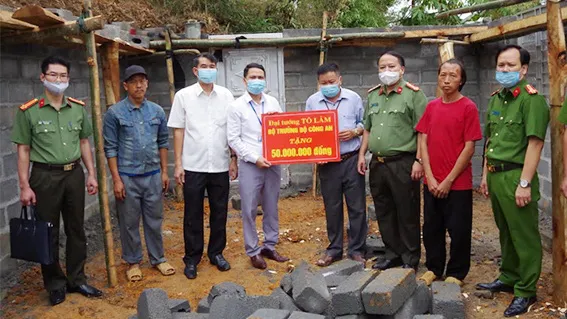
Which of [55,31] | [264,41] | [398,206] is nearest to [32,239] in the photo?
[55,31]

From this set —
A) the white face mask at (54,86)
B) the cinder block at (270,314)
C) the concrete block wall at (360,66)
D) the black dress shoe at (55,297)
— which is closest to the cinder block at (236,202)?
the concrete block wall at (360,66)

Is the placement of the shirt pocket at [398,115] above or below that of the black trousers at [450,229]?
above

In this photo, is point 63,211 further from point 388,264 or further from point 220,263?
point 388,264

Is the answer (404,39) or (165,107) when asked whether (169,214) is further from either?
(404,39)

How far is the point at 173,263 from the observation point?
5887 millimetres

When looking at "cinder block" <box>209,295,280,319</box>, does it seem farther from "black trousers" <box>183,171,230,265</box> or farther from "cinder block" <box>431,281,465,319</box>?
"black trousers" <box>183,171,230,265</box>

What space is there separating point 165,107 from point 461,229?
562cm

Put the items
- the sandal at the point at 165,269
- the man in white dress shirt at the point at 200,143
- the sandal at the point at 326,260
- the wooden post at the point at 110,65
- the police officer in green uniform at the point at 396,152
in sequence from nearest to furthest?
the police officer in green uniform at the point at 396,152 < the man in white dress shirt at the point at 200,143 < the sandal at the point at 165,269 < the sandal at the point at 326,260 < the wooden post at the point at 110,65

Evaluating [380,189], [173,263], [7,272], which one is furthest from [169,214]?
[380,189]

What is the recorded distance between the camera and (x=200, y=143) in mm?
5219

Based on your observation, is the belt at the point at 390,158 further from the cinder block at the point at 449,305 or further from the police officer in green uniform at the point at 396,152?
the cinder block at the point at 449,305

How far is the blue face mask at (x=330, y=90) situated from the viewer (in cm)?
539

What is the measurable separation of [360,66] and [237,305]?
5757 mm

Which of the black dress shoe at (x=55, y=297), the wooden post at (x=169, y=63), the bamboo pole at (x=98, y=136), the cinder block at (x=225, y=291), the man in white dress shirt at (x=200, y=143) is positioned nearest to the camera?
the cinder block at (x=225, y=291)
